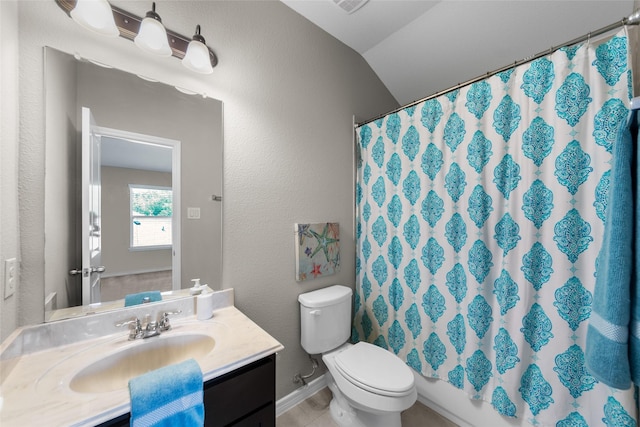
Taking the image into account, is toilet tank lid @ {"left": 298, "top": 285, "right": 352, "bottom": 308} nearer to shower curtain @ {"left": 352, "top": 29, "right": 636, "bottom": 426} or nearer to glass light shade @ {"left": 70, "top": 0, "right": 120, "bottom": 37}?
shower curtain @ {"left": 352, "top": 29, "right": 636, "bottom": 426}

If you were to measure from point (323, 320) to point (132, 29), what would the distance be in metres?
1.77

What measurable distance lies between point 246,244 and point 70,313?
0.75 metres

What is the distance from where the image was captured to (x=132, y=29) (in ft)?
3.45

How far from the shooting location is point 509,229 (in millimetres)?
1219

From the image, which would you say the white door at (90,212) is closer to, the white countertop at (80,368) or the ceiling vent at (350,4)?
the white countertop at (80,368)

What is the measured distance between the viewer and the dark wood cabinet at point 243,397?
31.2 inches

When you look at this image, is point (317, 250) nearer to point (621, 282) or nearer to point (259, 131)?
point (259, 131)

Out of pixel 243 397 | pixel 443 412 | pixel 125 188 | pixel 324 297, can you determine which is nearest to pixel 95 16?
pixel 125 188

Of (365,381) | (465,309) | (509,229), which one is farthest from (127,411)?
(509,229)

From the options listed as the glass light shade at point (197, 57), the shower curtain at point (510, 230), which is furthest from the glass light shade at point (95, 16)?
the shower curtain at point (510, 230)

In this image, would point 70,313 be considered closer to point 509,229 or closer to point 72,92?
point 72,92

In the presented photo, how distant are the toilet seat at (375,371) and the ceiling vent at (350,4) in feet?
7.05

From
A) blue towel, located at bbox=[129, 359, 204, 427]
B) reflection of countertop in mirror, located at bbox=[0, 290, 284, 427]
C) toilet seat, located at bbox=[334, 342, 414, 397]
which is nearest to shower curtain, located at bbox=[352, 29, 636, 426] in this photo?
toilet seat, located at bbox=[334, 342, 414, 397]

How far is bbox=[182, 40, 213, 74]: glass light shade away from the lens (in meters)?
1.13
